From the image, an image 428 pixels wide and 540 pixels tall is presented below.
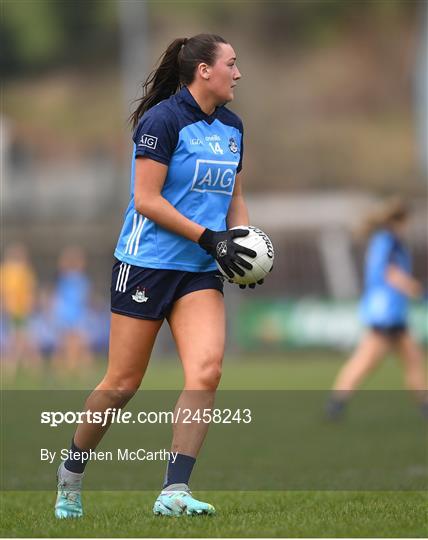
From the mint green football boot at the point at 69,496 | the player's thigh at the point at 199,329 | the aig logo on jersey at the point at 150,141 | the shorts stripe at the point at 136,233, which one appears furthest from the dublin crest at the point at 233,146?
the mint green football boot at the point at 69,496

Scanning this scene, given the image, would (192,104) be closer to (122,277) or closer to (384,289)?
(122,277)

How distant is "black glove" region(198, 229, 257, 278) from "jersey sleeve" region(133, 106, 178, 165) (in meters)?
0.41

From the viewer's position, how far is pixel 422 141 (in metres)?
54.4

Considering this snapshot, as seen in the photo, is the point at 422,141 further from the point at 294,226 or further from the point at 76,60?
the point at 76,60

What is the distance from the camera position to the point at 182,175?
6.11m

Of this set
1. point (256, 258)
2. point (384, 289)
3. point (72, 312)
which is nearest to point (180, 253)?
point (256, 258)

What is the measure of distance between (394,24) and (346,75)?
434 centimetres

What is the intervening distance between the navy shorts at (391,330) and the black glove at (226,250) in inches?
288

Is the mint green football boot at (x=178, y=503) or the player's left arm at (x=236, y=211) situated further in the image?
the player's left arm at (x=236, y=211)

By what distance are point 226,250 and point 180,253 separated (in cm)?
29

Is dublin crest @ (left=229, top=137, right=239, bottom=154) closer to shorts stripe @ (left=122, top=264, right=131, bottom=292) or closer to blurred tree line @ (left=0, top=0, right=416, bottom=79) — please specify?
shorts stripe @ (left=122, top=264, right=131, bottom=292)

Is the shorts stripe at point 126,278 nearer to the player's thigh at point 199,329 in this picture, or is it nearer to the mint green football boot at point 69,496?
the player's thigh at point 199,329

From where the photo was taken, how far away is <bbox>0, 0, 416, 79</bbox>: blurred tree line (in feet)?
228

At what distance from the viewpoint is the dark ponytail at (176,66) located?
6.22 meters
